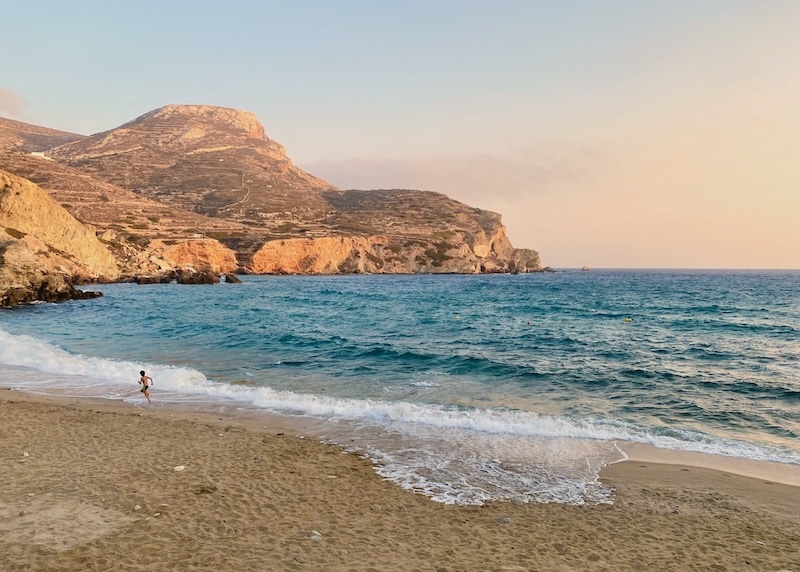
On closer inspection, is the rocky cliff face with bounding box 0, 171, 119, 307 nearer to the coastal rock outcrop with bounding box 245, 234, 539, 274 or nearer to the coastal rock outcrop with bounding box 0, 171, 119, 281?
the coastal rock outcrop with bounding box 0, 171, 119, 281

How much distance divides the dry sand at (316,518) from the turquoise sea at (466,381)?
3.54 feet

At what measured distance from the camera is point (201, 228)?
127 m

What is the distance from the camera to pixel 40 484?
869cm

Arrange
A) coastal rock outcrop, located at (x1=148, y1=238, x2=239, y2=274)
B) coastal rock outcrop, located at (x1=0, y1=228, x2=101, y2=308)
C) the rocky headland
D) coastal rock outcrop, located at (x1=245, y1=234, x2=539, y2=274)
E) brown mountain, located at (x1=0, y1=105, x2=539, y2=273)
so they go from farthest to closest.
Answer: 1. coastal rock outcrop, located at (x1=245, y1=234, x2=539, y2=274)
2. brown mountain, located at (x1=0, y1=105, x2=539, y2=273)
3. coastal rock outcrop, located at (x1=148, y1=238, x2=239, y2=274)
4. the rocky headland
5. coastal rock outcrop, located at (x1=0, y1=228, x2=101, y2=308)

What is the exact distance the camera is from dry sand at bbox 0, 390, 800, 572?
6547 mm

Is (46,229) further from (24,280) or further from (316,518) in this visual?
(316,518)

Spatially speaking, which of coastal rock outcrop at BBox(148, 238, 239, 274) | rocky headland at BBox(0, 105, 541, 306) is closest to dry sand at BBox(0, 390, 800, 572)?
rocky headland at BBox(0, 105, 541, 306)

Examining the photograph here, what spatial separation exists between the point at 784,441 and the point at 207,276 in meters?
86.3

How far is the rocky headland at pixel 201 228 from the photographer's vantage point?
2726 inches

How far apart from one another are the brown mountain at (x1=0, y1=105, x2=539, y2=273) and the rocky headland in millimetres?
358

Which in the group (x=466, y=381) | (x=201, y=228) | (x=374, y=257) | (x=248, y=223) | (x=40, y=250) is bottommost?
(x=466, y=381)

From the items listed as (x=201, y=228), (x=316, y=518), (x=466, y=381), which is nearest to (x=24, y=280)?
(x=466, y=381)

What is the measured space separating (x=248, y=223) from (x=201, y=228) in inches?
943

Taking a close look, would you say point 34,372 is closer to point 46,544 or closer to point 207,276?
point 46,544
